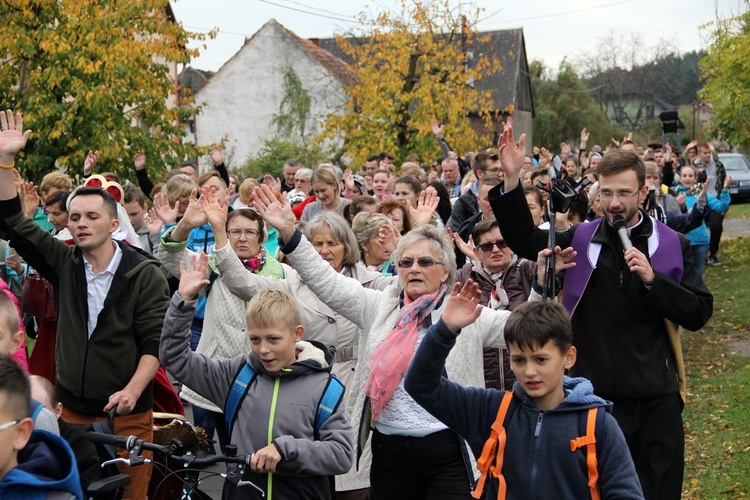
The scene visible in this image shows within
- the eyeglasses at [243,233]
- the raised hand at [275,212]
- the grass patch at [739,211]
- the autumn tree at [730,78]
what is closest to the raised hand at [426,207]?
the eyeglasses at [243,233]

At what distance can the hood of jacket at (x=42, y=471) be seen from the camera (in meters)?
3.37

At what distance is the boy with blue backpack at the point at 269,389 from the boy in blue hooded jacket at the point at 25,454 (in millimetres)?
1281

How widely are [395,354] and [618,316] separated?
1276 mm

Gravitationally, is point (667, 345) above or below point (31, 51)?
below

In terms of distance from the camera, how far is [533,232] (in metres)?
5.32

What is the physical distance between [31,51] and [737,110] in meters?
13.6

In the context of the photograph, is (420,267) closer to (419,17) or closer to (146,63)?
(146,63)

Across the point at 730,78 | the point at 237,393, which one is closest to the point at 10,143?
the point at 237,393

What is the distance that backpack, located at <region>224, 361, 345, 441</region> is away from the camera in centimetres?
482

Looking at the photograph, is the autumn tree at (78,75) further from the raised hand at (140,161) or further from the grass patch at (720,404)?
the grass patch at (720,404)

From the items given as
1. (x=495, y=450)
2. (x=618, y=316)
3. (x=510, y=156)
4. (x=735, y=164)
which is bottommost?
(x=735, y=164)

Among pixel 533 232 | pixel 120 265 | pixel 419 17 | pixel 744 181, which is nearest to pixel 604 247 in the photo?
pixel 533 232

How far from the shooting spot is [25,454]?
11.6 feet

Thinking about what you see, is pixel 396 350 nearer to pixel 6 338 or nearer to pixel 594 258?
pixel 594 258
